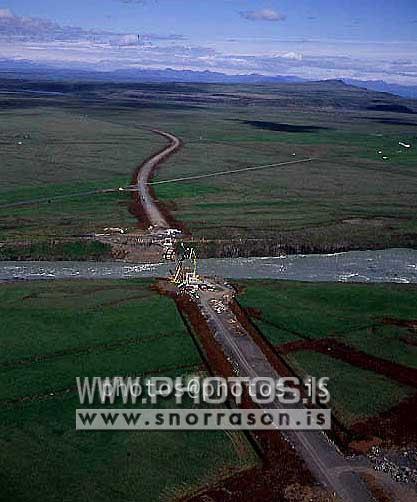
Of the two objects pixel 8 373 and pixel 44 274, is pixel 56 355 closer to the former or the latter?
pixel 8 373

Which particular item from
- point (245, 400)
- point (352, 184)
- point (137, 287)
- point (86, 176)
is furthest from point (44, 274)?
point (352, 184)

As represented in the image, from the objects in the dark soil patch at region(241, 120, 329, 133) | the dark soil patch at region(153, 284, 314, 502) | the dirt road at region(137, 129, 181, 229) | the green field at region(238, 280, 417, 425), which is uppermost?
the dark soil patch at region(241, 120, 329, 133)

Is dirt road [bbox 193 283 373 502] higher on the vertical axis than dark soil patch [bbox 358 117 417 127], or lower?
lower

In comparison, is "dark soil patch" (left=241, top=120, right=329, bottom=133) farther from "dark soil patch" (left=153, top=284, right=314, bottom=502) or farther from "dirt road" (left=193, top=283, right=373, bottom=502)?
"dark soil patch" (left=153, top=284, right=314, bottom=502)

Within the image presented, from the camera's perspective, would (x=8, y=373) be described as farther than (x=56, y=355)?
No

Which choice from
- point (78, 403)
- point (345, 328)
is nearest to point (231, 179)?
point (345, 328)

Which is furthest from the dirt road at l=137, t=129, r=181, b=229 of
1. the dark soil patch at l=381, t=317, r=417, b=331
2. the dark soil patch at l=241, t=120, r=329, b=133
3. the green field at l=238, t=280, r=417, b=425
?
the dark soil patch at l=241, t=120, r=329, b=133
